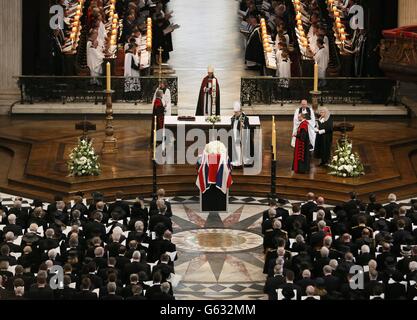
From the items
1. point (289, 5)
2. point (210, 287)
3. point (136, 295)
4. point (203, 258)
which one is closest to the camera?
point (136, 295)

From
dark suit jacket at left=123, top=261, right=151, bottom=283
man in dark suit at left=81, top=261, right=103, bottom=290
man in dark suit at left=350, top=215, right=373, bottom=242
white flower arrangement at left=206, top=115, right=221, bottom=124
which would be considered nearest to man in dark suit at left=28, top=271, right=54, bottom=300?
man in dark suit at left=81, top=261, right=103, bottom=290

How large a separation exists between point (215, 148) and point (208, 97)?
3904 mm

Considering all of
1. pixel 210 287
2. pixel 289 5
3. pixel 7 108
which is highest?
pixel 289 5

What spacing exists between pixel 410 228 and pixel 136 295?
5.77 m

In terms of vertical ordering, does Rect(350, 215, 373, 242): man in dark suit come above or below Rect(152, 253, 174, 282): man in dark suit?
above

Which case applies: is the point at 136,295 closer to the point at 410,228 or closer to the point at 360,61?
the point at 410,228

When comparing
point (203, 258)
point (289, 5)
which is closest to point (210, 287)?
point (203, 258)

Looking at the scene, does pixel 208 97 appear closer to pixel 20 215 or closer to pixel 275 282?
pixel 20 215

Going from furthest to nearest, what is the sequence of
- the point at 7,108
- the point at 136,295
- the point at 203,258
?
the point at 7,108 → the point at 203,258 → the point at 136,295

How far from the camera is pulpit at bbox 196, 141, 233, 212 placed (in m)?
25.4

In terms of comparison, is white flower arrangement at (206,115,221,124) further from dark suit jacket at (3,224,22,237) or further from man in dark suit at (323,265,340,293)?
man in dark suit at (323,265,340,293)

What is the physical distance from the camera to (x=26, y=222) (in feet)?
74.5

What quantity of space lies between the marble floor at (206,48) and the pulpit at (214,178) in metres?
7.36

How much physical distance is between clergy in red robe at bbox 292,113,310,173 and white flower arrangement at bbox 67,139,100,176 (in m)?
4.01
